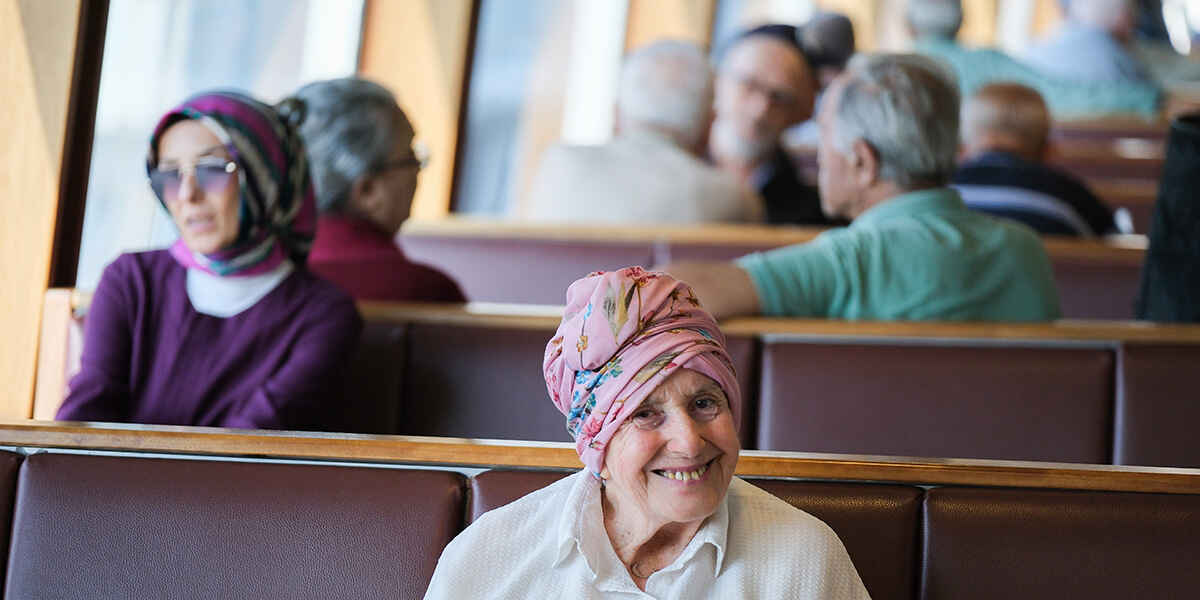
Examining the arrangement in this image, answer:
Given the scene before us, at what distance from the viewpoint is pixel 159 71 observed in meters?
3.43

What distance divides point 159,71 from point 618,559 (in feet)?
8.04

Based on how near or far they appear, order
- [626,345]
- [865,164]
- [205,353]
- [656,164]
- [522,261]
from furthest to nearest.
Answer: [656,164] < [522,261] < [865,164] < [205,353] < [626,345]

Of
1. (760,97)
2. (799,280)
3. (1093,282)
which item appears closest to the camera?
(799,280)

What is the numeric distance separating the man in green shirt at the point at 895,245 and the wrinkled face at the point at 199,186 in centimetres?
79

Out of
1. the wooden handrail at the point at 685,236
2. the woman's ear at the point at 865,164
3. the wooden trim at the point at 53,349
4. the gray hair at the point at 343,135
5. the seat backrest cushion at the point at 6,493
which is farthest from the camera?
the wooden handrail at the point at 685,236

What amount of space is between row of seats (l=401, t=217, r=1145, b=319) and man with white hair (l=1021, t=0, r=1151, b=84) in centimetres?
452

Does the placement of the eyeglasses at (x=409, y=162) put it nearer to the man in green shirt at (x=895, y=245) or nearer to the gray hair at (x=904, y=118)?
the man in green shirt at (x=895, y=245)

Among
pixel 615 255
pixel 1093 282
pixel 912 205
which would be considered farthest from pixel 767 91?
pixel 912 205

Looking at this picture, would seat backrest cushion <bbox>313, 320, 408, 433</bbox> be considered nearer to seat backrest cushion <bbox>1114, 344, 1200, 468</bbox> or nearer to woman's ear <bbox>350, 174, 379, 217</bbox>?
woman's ear <bbox>350, 174, 379, 217</bbox>

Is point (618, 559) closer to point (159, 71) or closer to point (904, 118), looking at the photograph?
point (904, 118)

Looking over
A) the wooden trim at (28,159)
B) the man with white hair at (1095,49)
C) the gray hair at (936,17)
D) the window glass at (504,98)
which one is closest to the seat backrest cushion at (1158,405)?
the wooden trim at (28,159)

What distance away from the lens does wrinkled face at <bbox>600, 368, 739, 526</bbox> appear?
1.43 m

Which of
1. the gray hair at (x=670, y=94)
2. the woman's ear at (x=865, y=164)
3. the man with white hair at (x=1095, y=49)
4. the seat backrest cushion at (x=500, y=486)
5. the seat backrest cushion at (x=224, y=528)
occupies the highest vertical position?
the man with white hair at (x=1095, y=49)

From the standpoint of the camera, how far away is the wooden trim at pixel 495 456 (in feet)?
5.06
